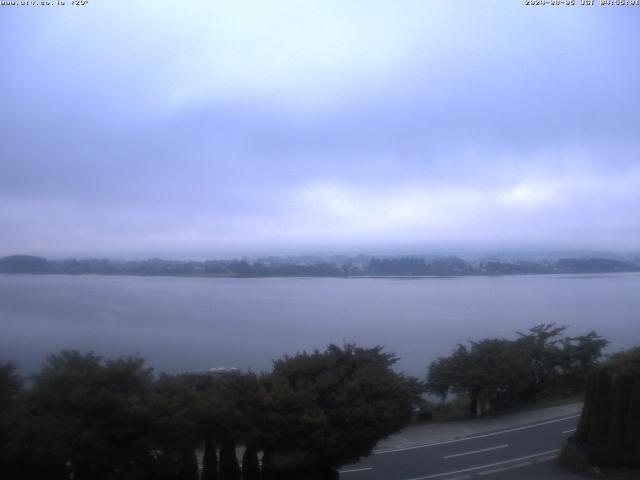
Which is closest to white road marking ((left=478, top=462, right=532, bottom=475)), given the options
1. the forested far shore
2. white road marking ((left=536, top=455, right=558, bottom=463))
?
white road marking ((left=536, top=455, right=558, bottom=463))

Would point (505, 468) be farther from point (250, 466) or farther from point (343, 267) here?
point (343, 267)

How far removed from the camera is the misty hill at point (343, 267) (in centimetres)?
3862

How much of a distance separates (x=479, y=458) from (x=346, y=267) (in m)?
36.7

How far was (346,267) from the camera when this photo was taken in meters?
52.6

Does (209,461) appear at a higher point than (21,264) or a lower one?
lower

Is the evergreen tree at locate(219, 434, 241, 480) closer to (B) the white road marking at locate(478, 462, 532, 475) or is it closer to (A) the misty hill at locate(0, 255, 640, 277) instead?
(B) the white road marking at locate(478, 462, 532, 475)

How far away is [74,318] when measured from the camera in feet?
89.7

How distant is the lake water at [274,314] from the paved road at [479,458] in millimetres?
3754

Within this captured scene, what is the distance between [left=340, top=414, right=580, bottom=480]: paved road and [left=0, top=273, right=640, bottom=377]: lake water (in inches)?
148

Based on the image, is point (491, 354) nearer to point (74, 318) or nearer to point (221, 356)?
point (221, 356)

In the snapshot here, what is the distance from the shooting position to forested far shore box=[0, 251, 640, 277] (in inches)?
1516

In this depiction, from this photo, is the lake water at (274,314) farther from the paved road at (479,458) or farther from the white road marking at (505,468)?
the white road marking at (505,468)

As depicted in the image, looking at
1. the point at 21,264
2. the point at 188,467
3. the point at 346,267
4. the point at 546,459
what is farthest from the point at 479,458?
the point at 346,267

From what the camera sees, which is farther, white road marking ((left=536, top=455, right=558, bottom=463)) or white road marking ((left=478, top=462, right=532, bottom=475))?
white road marking ((left=536, top=455, right=558, bottom=463))
